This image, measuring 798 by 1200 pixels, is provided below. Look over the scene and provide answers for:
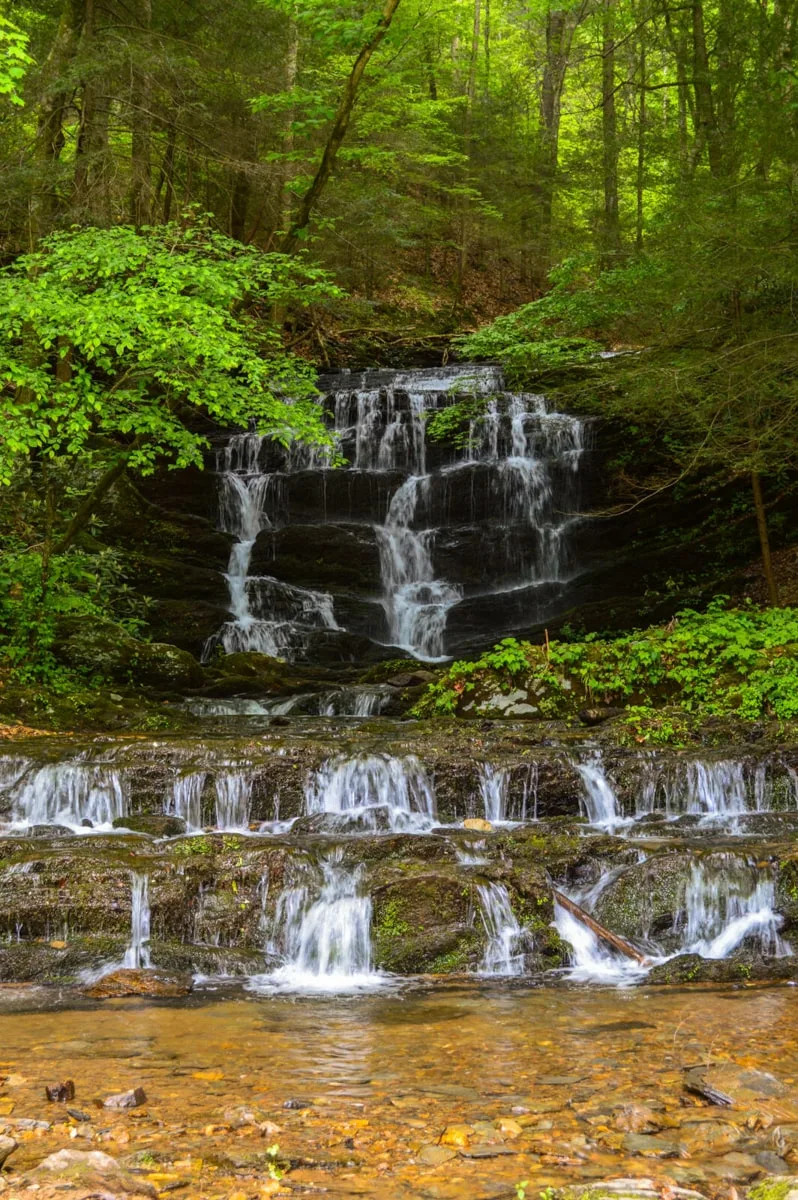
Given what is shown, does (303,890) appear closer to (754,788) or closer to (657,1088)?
(657,1088)

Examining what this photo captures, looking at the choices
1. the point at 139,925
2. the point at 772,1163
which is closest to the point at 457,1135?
the point at 772,1163

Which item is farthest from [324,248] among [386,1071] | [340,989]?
[386,1071]

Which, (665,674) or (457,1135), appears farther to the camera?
(665,674)

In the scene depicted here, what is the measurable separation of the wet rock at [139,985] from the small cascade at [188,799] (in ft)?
8.83

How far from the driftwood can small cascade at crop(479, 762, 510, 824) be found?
2.07 metres

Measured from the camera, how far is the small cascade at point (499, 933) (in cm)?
625

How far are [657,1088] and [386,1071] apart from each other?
1.13 m

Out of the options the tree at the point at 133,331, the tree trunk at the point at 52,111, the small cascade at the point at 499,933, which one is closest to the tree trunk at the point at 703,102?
the tree at the point at 133,331

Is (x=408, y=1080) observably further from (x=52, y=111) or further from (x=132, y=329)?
(x=52, y=111)

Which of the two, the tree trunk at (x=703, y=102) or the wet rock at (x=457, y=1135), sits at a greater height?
the tree trunk at (x=703, y=102)

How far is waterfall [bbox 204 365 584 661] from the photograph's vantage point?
1633cm

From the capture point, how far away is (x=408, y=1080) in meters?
3.93

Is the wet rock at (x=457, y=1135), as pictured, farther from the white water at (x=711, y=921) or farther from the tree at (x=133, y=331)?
the tree at (x=133, y=331)

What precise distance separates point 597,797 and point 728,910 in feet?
7.85
